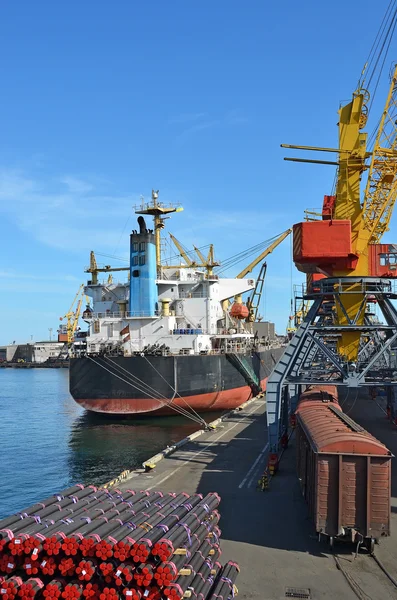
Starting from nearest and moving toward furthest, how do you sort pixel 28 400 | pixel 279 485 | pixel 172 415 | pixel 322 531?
pixel 322 531 < pixel 279 485 < pixel 172 415 < pixel 28 400

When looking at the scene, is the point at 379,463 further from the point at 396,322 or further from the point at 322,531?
the point at 396,322

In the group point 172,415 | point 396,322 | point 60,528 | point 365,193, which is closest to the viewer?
point 60,528

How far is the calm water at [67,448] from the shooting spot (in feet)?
86.6

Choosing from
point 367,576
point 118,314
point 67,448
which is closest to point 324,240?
point 367,576

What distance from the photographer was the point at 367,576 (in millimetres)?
12602

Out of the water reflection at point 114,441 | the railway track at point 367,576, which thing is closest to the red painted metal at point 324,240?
the railway track at point 367,576

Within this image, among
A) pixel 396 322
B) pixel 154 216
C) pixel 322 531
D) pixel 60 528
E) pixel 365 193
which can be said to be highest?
pixel 154 216

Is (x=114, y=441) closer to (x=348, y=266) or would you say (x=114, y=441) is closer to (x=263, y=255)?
(x=348, y=266)

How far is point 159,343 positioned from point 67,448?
44.6 ft

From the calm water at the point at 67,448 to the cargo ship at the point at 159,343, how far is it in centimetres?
208

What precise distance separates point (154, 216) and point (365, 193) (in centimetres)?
3044

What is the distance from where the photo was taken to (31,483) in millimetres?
26578

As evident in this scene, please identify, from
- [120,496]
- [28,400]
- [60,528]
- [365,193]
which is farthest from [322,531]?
[28,400]

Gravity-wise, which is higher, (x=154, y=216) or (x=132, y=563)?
(x=154, y=216)
